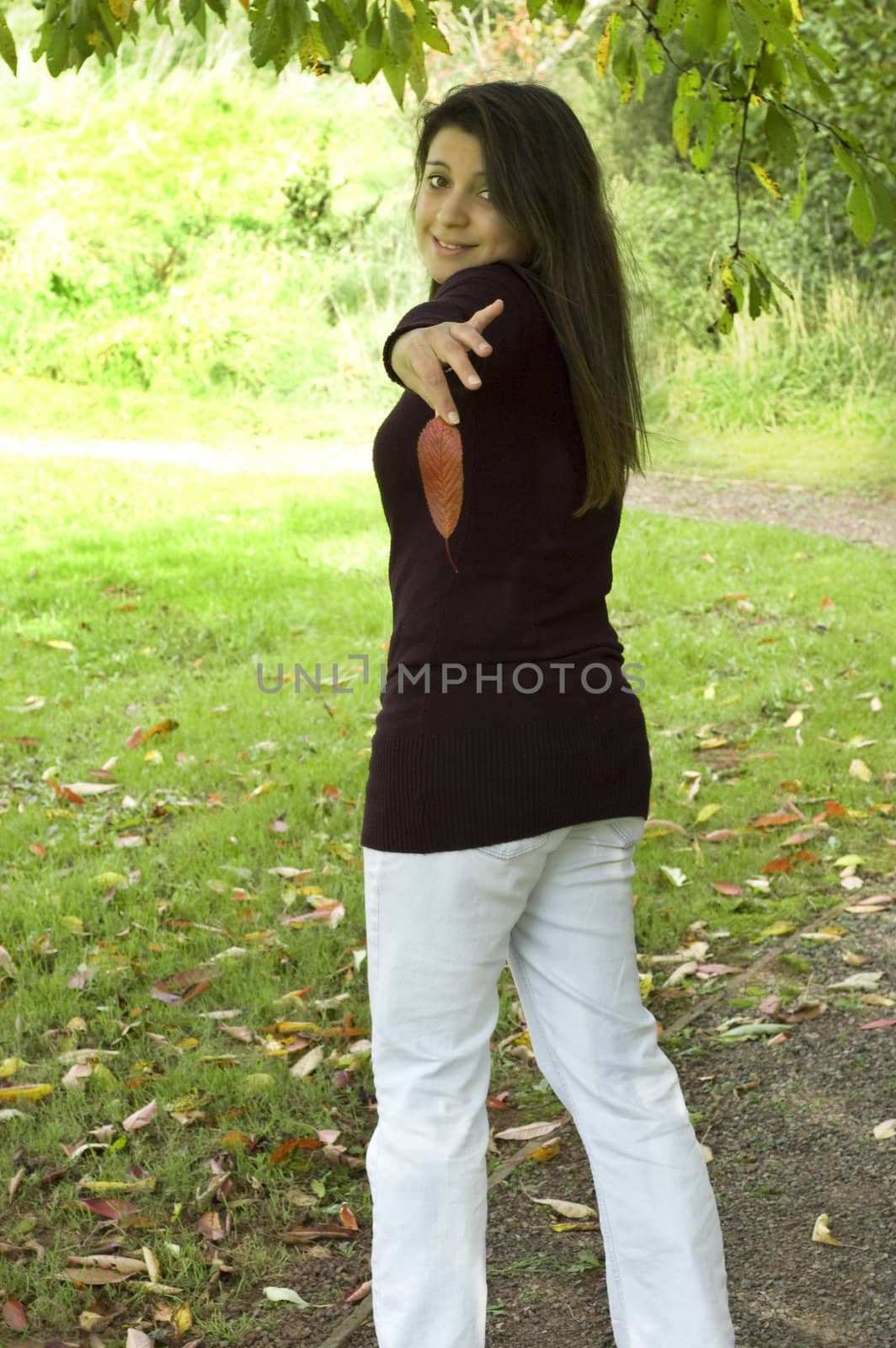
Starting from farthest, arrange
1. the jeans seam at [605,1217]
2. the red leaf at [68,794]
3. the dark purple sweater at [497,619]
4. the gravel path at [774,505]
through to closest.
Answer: the gravel path at [774,505] < the red leaf at [68,794] < the jeans seam at [605,1217] < the dark purple sweater at [497,619]

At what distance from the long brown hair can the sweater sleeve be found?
0.15 feet

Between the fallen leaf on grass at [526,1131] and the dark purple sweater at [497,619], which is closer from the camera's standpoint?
the dark purple sweater at [497,619]

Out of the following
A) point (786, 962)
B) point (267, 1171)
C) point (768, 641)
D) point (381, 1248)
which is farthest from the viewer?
point (768, 641)

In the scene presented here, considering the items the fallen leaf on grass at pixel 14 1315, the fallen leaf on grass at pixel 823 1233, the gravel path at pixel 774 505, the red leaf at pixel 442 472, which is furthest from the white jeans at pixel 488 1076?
the gravel path at pixel 774 505

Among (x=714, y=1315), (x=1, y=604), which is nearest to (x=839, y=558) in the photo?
(x=1, y=604)

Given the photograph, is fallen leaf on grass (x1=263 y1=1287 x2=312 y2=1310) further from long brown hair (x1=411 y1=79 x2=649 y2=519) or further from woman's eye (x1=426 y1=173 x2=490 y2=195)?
woman's eye (x1=426 y1=173 x2=490 y2=195)

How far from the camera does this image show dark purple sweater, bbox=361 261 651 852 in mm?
1716

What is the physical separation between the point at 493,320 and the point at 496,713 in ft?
1.53

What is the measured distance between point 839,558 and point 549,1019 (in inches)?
268

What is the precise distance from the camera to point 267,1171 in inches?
117

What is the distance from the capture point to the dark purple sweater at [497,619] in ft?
5.63

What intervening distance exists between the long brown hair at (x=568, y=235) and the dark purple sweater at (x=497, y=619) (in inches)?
1.1

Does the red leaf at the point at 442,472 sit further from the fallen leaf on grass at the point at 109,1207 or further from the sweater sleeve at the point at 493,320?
the fallen leaf on grass at the point at 109,1207

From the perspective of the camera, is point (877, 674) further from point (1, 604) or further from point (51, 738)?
point (1, 604)
